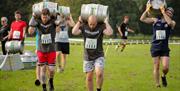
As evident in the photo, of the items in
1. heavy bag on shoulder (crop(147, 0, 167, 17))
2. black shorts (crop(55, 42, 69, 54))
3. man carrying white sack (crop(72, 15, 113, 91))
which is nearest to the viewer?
man carrying white sack (crop(72, 15, 113, 91))

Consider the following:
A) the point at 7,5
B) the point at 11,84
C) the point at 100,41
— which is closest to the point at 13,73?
the point at 11,84

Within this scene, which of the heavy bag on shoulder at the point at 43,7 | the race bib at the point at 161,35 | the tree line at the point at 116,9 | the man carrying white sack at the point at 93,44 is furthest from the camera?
the tree line at the point at 116,9

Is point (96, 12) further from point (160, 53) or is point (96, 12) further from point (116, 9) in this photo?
point (116, 9)

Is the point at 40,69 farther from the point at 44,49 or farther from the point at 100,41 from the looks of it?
the point at 100,41

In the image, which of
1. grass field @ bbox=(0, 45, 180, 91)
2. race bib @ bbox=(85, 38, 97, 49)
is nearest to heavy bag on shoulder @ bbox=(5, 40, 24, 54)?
grass field @ bbox=(0, 45, 180, 91)

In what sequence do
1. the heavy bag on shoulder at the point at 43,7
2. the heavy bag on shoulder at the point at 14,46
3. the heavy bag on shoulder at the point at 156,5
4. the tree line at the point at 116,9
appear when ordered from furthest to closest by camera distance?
the tree line at the point at 116,9 → the heavy bag on shoulder at the point at 14,46 → the heavy bag on shoulder at the point at 156,5 → the heavy bag on shoulder at the point at 43,7

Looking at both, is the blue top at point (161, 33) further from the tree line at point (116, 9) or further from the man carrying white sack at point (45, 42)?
the tree line at point (116, 9)

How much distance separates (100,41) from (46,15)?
1.70 metres

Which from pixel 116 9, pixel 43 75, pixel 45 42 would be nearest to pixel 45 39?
pixel 45 42

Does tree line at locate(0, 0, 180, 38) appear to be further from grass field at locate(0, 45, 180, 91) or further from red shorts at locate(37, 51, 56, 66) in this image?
red shorts at locate(37, 51, 56, 66)

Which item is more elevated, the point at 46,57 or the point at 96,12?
the point at 96,12

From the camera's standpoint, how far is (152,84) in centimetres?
1463

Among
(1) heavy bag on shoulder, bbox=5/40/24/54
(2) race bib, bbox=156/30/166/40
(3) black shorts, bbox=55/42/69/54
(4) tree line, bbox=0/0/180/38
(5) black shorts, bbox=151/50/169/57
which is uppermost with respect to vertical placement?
(2) race bib, bbox=156/30/166/40

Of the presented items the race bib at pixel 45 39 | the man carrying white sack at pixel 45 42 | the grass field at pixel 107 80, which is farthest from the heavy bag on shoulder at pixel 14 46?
the race bib at pixel 45 39
